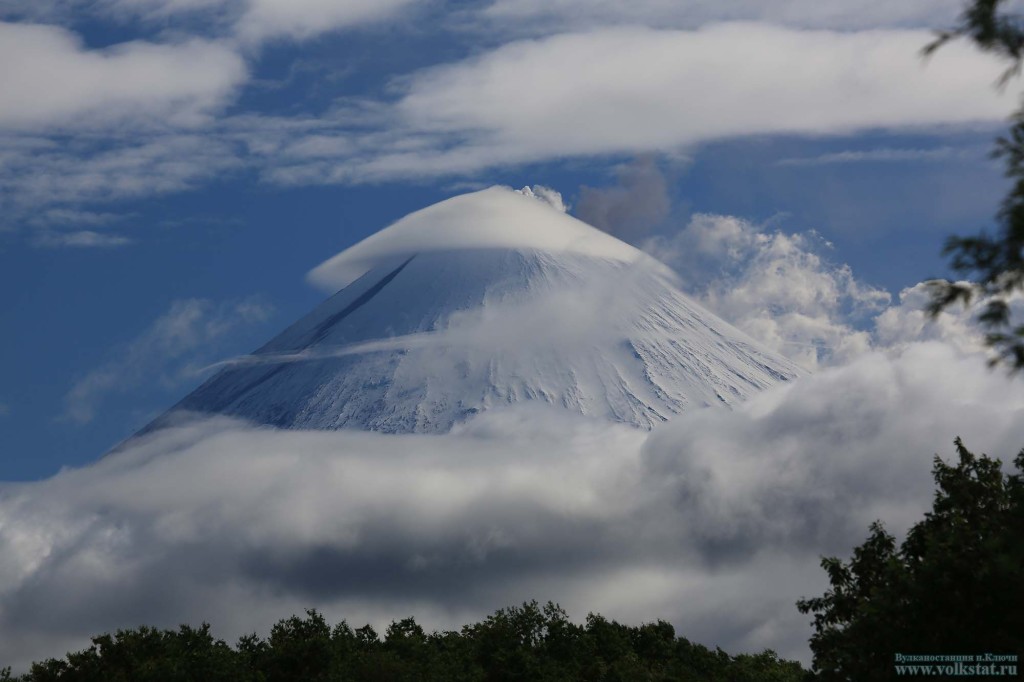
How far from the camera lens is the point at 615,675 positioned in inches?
3533

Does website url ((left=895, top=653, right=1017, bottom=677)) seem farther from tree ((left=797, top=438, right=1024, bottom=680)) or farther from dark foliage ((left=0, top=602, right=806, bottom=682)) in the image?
dark foliage ((left=0, top=602, right=806, bottom=682))

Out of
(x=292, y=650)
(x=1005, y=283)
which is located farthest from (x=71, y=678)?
(x=1005, y=283)

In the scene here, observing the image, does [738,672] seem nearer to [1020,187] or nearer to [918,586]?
[918,586]

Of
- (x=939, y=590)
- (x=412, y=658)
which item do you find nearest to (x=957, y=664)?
(x=939, y=590)

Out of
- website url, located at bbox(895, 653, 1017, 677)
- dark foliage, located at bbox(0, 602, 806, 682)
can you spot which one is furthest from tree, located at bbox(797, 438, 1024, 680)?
dark foliage, located at bbox(0, 602, 806, 682)

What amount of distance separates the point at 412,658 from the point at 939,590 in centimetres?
6213

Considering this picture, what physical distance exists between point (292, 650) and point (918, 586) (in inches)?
2309

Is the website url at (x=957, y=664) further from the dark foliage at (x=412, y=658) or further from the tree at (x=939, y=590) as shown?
the dark foliage at (x=412, y=658)

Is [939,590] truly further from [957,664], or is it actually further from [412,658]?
[412,658]

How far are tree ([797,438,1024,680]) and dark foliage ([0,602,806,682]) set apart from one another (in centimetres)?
4017

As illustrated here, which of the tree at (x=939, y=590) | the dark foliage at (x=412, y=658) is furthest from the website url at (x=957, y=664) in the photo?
the dark foliage at (x=412, y=658)

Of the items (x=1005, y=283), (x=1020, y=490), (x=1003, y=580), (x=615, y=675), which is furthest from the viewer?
(x=615, y=675)

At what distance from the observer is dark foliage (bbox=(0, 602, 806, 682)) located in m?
81.4

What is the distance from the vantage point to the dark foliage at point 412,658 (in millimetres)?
81438
